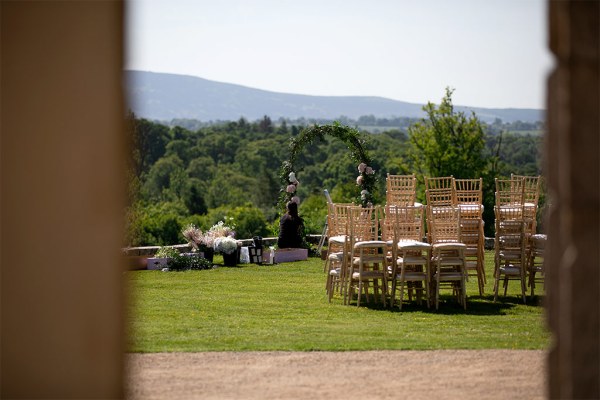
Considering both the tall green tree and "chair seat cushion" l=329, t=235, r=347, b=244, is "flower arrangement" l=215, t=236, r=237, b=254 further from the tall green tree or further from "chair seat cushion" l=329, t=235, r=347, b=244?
the tall green tree

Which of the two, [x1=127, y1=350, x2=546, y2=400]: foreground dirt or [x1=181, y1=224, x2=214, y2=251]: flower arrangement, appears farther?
[x1=181, y1=224, x2=214, y2=251]: flower arrangement

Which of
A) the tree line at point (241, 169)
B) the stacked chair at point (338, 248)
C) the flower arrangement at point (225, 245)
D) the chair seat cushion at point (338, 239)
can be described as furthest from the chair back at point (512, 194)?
the tree line at point (241, 169)

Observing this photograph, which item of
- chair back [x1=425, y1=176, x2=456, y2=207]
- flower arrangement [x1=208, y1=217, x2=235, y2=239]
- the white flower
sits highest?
the white flower

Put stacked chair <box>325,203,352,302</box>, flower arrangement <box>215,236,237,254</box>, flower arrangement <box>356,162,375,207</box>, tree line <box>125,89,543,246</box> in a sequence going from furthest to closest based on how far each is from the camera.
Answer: tree line <box>125,89,543,246</box>, flower arrangement <box>356,162,375,207</box>, flower arrangement <box>215,236,237,254</box>, stacked chair <box>325,203,352,302</box>

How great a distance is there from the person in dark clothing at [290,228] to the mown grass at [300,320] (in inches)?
134

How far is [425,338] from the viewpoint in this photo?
9.16 metres

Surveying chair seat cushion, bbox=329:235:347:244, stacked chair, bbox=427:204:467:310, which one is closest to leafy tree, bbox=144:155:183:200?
chair seat cushion, bbox=329:235:347:244

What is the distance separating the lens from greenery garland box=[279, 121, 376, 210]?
62.5ft

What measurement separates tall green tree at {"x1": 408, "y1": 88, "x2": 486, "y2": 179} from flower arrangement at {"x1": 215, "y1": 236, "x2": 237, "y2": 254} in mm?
13329

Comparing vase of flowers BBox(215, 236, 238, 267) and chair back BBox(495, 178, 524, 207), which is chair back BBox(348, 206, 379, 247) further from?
vase of flowers BBox(215, 236, 238, 267)

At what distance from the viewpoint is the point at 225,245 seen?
55.4 ft

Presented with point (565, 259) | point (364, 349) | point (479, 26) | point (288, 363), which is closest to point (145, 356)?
point (288, 363)

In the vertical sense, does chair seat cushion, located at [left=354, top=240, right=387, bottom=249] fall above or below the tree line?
below

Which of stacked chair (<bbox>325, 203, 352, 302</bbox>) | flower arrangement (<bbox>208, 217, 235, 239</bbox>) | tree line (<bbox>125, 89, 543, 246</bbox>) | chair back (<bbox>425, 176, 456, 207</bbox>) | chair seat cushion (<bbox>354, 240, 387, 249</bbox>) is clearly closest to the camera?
chair seat cushion (<bbox>354, 240, 387, 249</bbox>)
